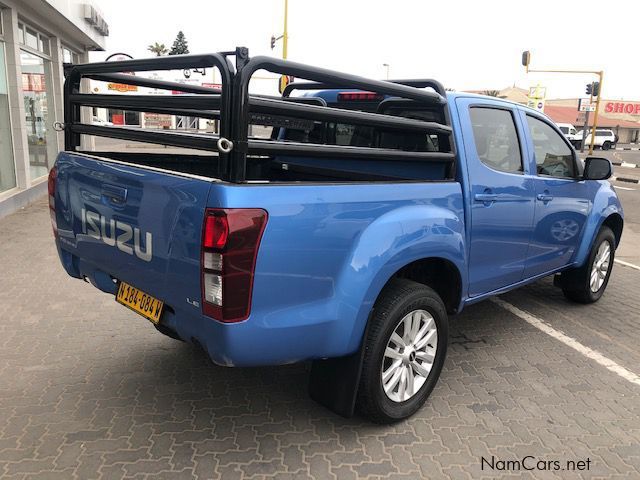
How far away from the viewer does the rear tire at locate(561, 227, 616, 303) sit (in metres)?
4.91

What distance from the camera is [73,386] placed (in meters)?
3.27

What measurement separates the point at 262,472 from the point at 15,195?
8.04 meters

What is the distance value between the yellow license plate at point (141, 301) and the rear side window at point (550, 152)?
296 centimetres

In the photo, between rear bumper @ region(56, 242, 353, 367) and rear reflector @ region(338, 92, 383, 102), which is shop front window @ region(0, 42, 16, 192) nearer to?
rear reflector @ region(338, 92, 383, 102)

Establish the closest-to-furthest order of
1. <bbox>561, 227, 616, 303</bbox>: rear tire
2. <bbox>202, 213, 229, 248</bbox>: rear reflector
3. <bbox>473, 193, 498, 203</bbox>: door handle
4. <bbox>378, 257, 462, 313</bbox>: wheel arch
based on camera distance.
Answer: <bbox>202, 213, 229, 248</bbox>: rear reflector → <bbox>378, 257, 462, 313</bbox>: wheel arch → <bbox>473, 193, 498, 203</bbox>: door handle → <bbox>561, 227, 616, 303</bbox>: rear tire

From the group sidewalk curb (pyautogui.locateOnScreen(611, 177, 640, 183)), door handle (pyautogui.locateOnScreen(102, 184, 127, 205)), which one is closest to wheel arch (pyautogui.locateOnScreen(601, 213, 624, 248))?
door handle (pyautogui.locateOnScreen(102, 184, 127, 205))

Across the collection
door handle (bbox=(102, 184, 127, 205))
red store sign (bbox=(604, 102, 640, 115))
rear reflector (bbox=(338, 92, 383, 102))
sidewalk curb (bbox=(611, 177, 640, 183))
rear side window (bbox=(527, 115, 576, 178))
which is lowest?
sidewalk curb (bbox=(611, 177, 640, 183))

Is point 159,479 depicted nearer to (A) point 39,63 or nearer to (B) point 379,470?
(B) point 379,470

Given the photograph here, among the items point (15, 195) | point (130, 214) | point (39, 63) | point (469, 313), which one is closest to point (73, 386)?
point (130, 214)

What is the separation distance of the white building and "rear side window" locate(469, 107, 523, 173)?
7.53m

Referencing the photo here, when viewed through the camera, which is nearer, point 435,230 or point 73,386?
point 435,230

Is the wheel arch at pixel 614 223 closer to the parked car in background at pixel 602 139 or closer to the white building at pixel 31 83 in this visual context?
the white building at pixel 31 83

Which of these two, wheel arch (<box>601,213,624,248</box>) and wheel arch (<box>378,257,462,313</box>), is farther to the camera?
wheel arch (<box>601,213,624,248</box>)

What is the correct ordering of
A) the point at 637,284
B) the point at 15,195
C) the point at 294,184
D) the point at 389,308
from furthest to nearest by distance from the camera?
the point at 15,195 < the point at 637,284 < the point at 389,308 < the point at 294,184
